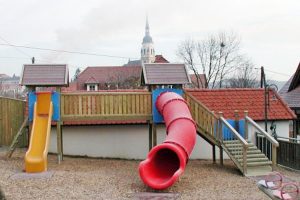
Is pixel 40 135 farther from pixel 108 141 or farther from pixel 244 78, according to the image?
pixel 244 78

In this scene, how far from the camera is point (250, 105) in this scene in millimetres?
21047

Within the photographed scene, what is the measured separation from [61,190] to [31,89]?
6.06 metres

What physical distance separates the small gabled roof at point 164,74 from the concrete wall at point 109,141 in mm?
4390

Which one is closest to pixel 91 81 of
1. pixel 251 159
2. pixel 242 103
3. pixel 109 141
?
pixel 109 141

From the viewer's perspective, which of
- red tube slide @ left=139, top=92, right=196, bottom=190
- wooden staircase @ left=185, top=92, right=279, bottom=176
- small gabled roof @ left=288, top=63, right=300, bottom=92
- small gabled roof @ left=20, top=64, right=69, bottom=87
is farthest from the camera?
small gabled roof @ left=288, top=63, right=300, bottom=92

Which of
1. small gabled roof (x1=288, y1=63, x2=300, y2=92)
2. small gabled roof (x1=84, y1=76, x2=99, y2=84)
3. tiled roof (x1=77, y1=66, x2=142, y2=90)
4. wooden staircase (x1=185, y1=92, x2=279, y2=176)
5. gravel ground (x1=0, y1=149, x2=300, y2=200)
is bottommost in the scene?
gravel ground (x1=0, y1=149, x2=300, y2=200)

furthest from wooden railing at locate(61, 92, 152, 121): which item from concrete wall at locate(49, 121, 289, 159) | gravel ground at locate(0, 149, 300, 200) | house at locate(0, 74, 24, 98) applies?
house at locate(0, 74, 24, 98)

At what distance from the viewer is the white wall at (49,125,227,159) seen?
19.8 m

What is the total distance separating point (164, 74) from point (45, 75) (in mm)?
4384

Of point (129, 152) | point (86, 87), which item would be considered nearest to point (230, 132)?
point (129, 152)

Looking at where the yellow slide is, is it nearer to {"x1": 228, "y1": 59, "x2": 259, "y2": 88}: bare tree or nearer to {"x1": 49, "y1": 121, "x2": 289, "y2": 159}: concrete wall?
{"x1": 49, "y1": 121, "x2": 289, "y2": 159}: concrete wall

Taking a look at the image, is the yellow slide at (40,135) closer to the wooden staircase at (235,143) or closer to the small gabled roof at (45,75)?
the small gabled roof at (45,75)

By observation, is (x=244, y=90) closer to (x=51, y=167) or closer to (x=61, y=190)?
(x=51, y=167)

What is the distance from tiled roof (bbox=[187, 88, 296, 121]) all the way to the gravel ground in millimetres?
6675
